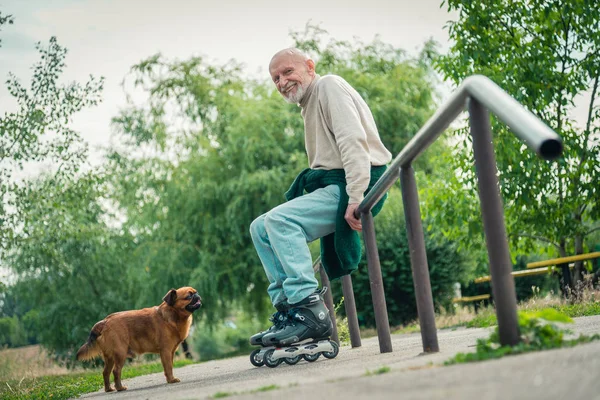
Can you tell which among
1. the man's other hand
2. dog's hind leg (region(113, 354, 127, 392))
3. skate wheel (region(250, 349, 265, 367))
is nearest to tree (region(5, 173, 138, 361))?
dog's hind leg (region(113, 354, 127, 392))

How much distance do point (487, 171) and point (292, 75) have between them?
226cm

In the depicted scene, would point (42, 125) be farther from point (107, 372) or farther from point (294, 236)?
point (294, 236)

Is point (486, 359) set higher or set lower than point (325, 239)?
lower

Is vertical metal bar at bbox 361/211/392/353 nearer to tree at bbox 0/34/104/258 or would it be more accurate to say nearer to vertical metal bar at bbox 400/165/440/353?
vertical metal bar at bbox 400/165/440/353

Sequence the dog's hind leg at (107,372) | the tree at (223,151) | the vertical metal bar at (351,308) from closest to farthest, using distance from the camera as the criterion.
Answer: the dog's hind leg at (107,372)
the vertical metal bar at (351,308)
the tree at (223,151)

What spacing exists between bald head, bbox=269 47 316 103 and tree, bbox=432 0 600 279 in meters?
5.93

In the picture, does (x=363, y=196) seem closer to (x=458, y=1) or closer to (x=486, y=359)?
(x=486, y=359)

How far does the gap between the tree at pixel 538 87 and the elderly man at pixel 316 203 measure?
5.97 metres

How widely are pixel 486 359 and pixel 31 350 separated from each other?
20555 mm

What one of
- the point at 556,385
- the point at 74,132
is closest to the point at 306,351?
the point at 556,385

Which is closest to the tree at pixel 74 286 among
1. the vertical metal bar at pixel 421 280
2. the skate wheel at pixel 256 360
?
the skate wheel at pixel 256 360

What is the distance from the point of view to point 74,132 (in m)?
15.2

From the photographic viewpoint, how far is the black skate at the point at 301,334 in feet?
14.4

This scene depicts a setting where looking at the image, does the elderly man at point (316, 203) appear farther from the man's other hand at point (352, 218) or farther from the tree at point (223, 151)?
the tree at point (223, 151)
